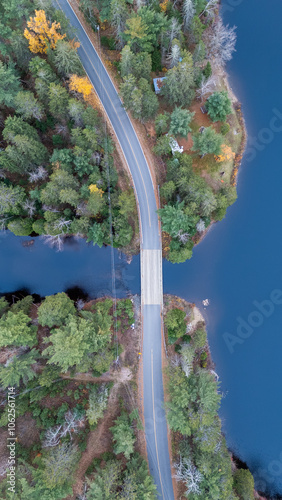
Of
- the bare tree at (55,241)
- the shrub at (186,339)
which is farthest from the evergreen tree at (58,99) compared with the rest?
the shrub at (186,339)

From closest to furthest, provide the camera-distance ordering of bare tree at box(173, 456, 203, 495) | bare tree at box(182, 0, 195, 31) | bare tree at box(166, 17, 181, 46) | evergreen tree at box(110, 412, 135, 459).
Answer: bare tree at box(173, 456, 203, 495)
evergreen tree at box(110, 412, 135, 459)
bare tree at box(182, 0, 195, 31)
bare tree at box(166, 17, 181, 46)

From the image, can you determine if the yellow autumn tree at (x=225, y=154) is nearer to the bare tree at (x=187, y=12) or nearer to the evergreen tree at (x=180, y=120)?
the evergreen tree at (x=180, y=120)

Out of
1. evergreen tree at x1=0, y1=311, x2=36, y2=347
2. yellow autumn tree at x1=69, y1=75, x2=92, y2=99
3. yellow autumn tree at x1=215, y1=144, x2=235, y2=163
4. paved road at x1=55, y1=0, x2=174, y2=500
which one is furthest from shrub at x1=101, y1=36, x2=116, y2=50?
evergreen tree at x1=0, y1=311, x2=36, y2=347

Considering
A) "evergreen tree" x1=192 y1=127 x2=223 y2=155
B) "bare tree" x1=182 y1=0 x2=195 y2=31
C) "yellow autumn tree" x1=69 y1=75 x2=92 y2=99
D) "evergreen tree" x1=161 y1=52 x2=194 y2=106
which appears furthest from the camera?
"evergreen tree" x1=192 y1=127 x2=223 y2=155

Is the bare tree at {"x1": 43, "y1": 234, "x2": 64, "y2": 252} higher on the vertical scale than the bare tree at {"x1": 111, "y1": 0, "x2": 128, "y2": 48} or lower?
lower

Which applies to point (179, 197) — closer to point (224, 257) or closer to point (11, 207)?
point (224, 257)

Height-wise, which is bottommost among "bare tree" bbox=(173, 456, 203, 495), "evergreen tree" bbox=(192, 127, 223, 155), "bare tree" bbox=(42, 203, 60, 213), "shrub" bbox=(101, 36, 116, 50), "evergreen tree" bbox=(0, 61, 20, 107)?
"bare tree" bbox=(173, 456, 203, 495)

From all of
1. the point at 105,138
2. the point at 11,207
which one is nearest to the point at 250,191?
the point at 105,138

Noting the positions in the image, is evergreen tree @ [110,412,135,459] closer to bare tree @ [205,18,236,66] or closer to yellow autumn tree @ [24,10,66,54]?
→ yellow autumn tree @ [24,10,66,54]
